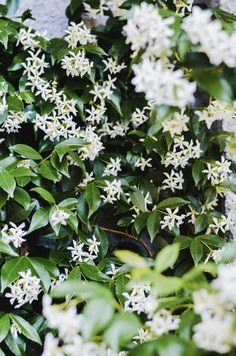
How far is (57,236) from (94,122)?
0.36 meters

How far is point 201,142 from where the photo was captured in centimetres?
134

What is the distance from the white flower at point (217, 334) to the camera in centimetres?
59

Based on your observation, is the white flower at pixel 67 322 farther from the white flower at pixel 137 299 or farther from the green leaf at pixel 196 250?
the green leaf at pixel 196 250

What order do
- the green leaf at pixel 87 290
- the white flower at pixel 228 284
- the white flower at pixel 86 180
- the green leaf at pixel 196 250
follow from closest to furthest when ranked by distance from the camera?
the white flower at pixel 228 284
the green leaf at pixel 87 290
the green leaf at pixel 196 250
the white flower at pixel 86 180

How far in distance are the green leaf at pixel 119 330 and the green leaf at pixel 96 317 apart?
0.4 inches

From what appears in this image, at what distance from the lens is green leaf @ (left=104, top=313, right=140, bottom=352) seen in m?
0.65

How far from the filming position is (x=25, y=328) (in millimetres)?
1139

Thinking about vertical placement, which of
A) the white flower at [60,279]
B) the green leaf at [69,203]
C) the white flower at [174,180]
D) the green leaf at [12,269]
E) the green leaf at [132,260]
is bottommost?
the white flower at [60,279]

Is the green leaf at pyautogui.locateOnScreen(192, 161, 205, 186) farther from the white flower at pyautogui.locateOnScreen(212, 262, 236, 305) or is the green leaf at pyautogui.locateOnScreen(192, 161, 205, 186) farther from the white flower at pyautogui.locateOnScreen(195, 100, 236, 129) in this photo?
the white flower at pyautogui.locateOnScreen(212, 262, 236, 305)

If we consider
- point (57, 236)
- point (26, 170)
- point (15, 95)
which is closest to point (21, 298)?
point (57, 236)

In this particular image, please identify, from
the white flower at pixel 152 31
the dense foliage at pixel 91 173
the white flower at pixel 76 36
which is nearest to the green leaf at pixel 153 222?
the dense foliage at pixel 91 173

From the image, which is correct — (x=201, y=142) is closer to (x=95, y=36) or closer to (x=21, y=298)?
(x=95, y=36)

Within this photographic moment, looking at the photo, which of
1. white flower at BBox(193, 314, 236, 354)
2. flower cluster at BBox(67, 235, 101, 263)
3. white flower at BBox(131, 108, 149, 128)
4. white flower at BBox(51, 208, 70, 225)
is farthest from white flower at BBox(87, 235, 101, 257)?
white flower at BBox(193, 314, 236, 354)

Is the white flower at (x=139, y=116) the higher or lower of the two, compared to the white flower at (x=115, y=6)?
lower
